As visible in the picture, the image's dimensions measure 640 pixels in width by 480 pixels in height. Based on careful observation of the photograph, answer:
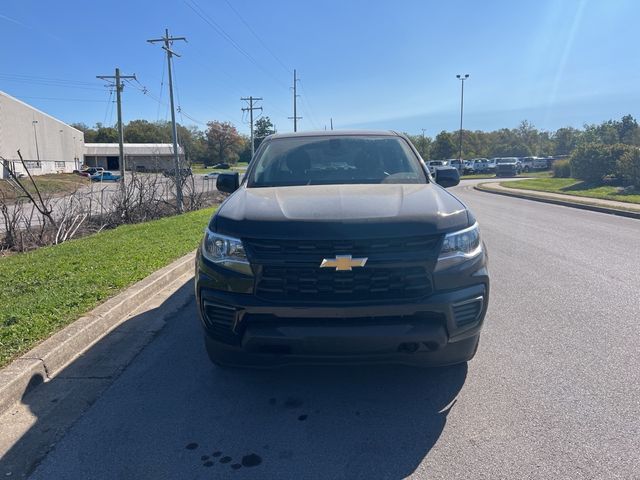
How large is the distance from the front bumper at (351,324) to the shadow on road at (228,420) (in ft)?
1.38

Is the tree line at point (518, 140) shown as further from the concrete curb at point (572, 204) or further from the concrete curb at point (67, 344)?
the concrete curb at point (67, 344)

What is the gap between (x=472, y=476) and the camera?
2682mm

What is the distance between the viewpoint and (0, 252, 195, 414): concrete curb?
3629mm

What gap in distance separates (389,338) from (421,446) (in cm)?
64

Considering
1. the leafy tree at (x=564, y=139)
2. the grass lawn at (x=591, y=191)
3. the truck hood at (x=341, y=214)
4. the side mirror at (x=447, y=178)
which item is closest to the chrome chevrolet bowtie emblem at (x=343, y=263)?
the truck hood at (x=341, y=214)

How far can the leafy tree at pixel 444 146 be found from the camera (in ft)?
268

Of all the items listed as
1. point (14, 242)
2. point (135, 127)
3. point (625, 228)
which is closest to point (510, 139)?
point (135, 127)

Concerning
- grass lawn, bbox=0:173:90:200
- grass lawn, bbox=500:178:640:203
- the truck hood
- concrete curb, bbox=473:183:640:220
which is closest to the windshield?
the truck hood

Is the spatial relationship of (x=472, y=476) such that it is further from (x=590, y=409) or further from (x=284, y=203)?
(x=284, y=203)

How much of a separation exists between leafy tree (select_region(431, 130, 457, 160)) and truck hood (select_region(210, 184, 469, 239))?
81403mm

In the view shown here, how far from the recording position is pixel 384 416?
333cm

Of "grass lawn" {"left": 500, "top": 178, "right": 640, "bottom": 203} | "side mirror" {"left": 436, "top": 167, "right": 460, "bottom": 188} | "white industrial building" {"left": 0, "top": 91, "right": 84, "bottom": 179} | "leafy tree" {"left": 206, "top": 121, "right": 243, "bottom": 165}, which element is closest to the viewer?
"side mirror" {"left": 436, "top": 167, "right": 460, "bottom": 188}

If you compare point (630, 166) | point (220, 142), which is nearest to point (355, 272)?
point (630, 166)

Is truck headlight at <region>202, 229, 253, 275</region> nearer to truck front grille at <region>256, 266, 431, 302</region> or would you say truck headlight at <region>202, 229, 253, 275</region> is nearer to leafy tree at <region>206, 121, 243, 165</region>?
truck front grille at <region>256, 266, 431, 302</region>
